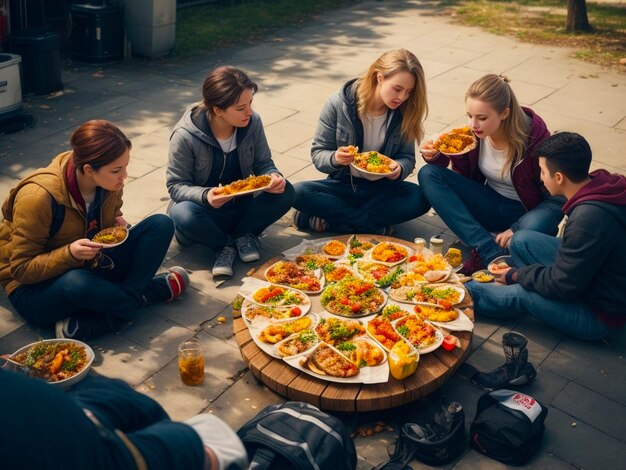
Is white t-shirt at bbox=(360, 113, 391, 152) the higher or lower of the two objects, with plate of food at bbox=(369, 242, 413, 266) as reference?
higher

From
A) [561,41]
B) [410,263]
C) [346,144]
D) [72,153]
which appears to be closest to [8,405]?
[72,153]

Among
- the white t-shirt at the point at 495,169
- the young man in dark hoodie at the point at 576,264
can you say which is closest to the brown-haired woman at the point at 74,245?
the young man in dark hoodie at the point at 576,264

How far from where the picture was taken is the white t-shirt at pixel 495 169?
6.61 meters

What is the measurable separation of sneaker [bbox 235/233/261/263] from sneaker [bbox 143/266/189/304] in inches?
26.2

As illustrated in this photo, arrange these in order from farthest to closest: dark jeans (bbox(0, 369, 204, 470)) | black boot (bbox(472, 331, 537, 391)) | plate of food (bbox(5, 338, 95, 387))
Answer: black boot (bbox(472, 331, 537, 391))
plate of food (bbox(5, 338, 95, 387))
dark jeans (bbox(0, 369, 204, 470))

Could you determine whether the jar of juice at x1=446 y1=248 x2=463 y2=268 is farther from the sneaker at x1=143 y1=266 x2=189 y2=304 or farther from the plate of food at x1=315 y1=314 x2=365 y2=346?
the sneaker at x1=143 y1=266 x2=189 y2=304

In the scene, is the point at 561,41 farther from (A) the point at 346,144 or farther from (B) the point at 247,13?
(A) the point at 346,144

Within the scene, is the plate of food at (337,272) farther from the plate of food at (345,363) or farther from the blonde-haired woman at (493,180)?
the blonde-haired woman at (493,180)

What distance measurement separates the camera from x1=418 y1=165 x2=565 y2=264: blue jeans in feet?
21.3

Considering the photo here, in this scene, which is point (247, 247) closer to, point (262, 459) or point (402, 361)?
point (402, 361)

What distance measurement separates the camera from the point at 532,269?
5.65 m

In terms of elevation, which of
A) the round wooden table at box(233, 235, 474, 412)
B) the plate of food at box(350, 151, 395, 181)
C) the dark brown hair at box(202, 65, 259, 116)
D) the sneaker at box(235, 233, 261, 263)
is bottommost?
the sneaker at box(235, 233, 261, 263)

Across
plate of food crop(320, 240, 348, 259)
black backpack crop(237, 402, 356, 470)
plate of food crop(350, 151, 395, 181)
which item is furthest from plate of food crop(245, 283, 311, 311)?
plate of food crop(350, 151, 395, 181)

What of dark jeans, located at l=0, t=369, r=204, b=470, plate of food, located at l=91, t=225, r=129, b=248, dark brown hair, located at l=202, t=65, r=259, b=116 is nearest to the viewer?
dark jeans, located at l=0, t=369, r=204, b=470
